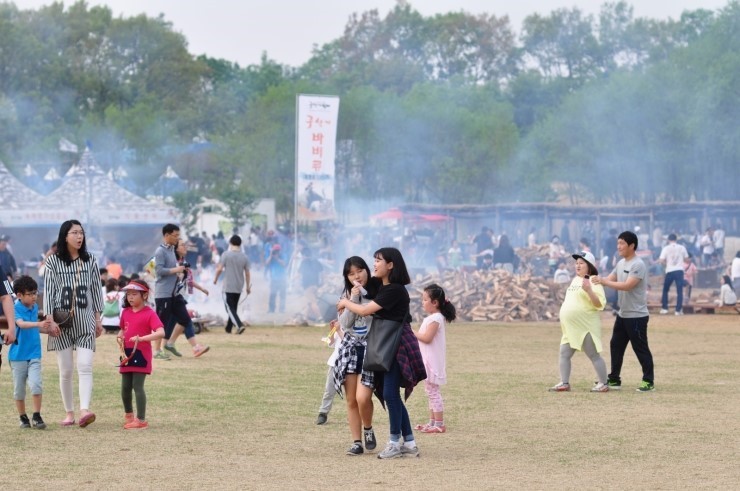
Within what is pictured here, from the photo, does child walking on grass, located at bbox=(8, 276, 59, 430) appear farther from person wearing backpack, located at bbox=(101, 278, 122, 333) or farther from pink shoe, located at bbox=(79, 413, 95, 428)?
person wearing backpack, located at bbox=(101, 278, 122, 333)

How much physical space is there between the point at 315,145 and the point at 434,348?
18681 mm

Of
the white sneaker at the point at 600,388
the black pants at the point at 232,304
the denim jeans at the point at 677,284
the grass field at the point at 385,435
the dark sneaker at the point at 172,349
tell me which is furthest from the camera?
the denim jeans at the point at 677,284

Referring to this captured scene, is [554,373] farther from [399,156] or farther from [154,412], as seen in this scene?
[399,156]

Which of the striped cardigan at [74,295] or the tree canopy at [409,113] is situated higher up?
the tree canopy at [409,113]

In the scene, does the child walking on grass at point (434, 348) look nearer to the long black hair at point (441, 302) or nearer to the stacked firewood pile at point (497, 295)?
the long black hair at point (441, 302)

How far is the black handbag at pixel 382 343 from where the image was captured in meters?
9.12

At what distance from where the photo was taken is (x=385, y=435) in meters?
10.7

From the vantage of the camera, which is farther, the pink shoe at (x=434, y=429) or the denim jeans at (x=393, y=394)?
the pink shoe at (x=434, y=429)

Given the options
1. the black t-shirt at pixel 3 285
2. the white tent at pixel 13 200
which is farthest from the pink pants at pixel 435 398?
the white tent at pixel 13 200

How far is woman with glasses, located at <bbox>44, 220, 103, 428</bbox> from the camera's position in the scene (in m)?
10.7

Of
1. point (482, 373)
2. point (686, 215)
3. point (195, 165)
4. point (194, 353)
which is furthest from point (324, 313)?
point (195, 165)

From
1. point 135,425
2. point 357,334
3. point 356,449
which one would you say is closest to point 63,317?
point 135,425

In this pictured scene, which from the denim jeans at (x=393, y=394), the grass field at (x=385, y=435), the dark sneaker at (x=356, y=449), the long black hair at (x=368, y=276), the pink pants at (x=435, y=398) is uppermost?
the long black hair at (x=368, y=276)

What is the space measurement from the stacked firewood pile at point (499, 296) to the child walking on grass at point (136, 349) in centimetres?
1682
